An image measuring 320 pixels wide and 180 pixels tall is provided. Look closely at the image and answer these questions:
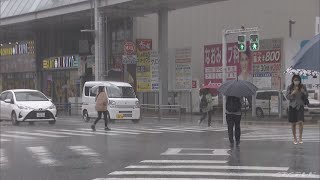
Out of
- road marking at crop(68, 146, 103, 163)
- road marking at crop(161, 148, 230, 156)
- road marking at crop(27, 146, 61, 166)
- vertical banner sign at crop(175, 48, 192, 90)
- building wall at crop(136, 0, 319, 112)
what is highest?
building wall at crop(136, 0, 319, 112)

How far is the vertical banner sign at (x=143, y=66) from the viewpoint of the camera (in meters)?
38.7

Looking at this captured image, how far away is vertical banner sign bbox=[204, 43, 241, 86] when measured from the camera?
Result: 35.2 metres

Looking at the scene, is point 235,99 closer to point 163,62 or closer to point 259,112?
point 259,112

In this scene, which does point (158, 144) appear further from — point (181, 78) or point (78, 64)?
point (78, 64)

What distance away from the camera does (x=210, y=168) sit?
1065 centimetres

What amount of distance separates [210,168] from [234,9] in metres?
31.7

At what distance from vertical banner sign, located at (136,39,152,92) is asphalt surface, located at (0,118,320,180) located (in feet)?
67.8

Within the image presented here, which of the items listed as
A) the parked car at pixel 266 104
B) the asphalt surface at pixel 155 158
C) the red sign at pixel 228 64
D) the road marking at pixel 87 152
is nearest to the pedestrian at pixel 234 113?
the asphalt surface at pixel 155 158

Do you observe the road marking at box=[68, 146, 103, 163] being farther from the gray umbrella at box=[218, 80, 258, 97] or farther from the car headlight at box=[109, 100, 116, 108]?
the car headlight at box=[109, 100, 116, 108]

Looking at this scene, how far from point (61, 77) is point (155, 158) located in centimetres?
3786

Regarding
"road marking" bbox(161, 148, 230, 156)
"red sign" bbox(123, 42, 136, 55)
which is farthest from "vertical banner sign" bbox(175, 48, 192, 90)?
"road marking" bbox(161, 148, 230, 156)

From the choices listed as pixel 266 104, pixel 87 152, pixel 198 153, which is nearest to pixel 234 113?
pixel 198 153

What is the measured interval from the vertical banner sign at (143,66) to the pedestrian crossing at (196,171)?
88.5ft

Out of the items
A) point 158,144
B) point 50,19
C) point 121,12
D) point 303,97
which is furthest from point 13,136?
point 50,19
